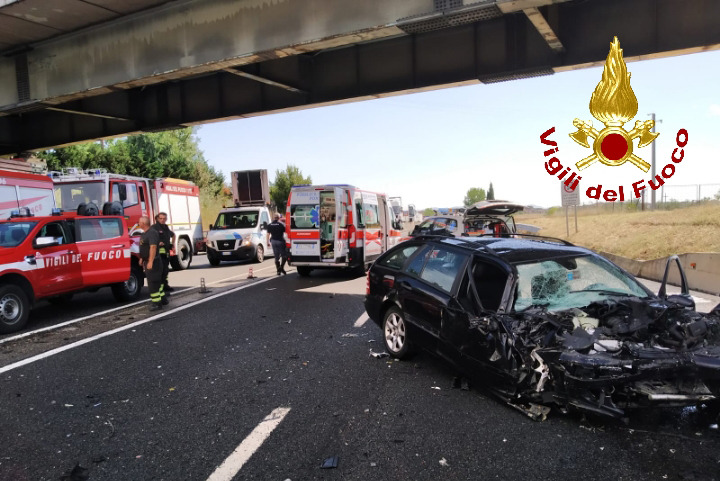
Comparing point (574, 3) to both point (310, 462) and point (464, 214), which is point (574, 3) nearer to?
point (464, 214)

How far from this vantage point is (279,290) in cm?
1156

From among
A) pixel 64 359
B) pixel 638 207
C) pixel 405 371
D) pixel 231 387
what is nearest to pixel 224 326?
pixel 64 359

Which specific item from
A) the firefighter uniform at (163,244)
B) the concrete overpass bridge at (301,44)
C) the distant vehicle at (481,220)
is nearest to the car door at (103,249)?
the firefighter uniform at (163,244)

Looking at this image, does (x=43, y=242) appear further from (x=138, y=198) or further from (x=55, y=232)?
(x=138, y=198)

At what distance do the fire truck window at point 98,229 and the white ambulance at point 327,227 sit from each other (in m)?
4.49

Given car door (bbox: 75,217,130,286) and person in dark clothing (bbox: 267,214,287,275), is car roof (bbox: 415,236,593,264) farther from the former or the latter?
person in dark clothing (bbox: 267,214,287,275)

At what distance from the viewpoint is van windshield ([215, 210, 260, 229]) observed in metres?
18.6

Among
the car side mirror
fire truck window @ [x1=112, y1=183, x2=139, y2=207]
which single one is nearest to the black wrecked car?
the car side mirror

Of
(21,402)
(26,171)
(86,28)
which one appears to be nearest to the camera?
Answer: (21,402)

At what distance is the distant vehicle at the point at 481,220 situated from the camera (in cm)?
1389

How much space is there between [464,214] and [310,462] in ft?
38.9

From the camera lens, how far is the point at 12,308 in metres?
7.80

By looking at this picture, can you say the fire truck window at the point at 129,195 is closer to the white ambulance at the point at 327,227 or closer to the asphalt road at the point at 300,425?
the white ambulance at the point at 327,227

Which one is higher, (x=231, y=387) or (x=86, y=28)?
(x=86, y=28)
